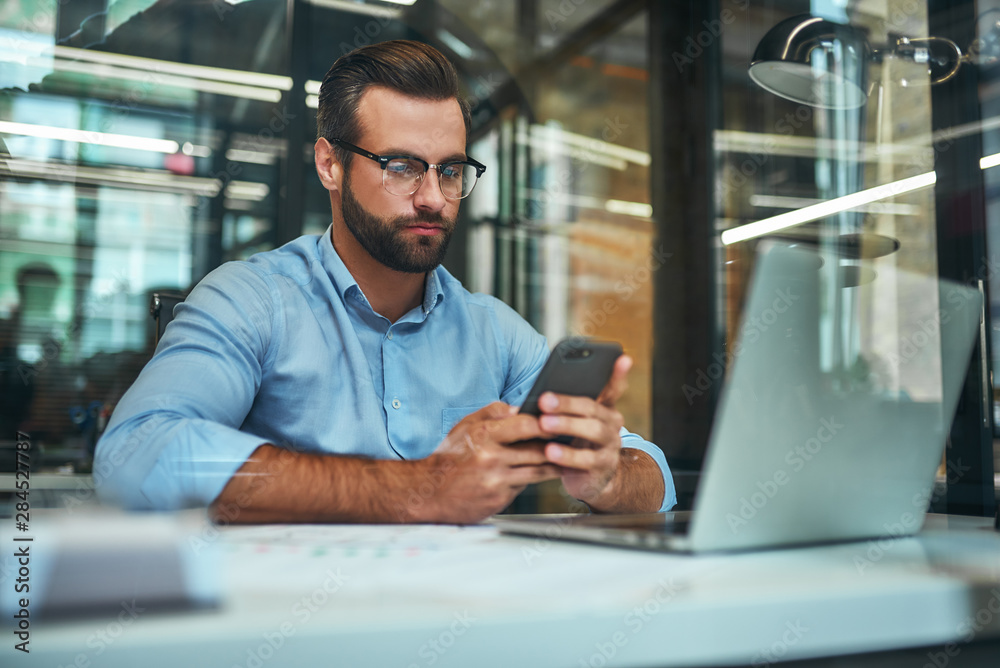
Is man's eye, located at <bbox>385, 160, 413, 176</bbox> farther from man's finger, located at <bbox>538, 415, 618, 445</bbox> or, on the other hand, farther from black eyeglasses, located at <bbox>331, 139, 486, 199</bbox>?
man's finger, located at <bbox>538, 415, 618, 445</bbox>

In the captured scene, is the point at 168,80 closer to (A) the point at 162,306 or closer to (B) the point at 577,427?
(A) the point at 162,306

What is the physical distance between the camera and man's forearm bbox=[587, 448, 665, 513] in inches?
38.5

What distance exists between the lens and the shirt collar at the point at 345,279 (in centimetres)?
129

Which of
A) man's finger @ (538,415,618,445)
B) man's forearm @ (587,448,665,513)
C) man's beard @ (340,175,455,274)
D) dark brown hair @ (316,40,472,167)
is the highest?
dark brown hair @ (316,40,472,167)

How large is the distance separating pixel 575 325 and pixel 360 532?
11.7ft

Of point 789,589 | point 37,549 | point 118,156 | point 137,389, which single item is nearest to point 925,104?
point 789,589

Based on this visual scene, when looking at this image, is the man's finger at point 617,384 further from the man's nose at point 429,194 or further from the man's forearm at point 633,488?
the man's nose at point 429,194

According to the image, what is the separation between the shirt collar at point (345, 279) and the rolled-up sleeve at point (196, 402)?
0.43 feet

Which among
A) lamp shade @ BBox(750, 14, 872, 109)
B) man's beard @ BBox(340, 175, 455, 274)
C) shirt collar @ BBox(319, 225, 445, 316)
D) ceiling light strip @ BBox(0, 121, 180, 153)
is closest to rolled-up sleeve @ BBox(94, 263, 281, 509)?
shirt collar @ BBox(319, 225, 445, 316)

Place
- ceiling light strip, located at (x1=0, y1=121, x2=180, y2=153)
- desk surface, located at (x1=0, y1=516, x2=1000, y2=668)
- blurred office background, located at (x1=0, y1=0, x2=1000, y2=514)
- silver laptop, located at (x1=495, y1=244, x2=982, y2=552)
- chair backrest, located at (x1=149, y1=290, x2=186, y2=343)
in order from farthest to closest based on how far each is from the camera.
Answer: ceiling light strip, located at (x1=0, y1=121, x2=180, y2=153), blurred office background, located at (x1=0, y1=0, x2=1000, y2=514), chair backrest, located at (x1=149, y1=290, x2=186, y2=343), silver laptop, located at (x1=495, y1=244, x2=982, y2=552), desk surface, located at (x1=0, y1=516, x2=1000, y2=668)

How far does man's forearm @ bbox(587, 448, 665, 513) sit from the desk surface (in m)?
0.38

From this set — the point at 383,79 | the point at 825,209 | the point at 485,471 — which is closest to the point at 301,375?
the point at 485,471

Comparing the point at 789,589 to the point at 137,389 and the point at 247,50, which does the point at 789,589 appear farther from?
the point at 247,50

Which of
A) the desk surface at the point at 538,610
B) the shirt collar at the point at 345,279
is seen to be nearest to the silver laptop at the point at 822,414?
the desk surface at the point at 538,610
